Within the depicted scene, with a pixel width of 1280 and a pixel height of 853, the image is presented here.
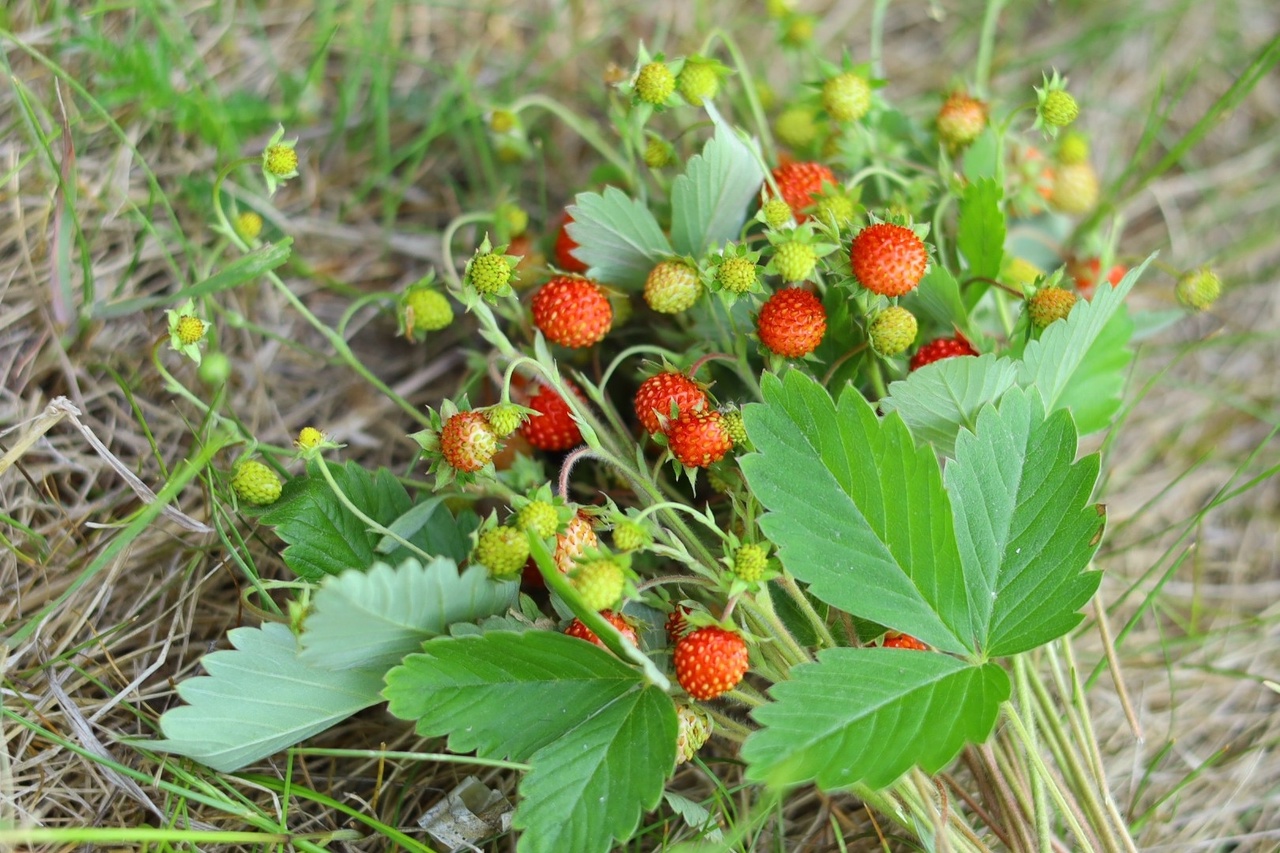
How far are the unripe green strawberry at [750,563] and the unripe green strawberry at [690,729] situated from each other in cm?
21

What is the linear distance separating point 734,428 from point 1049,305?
0.48 meters

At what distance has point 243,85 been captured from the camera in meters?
1.98

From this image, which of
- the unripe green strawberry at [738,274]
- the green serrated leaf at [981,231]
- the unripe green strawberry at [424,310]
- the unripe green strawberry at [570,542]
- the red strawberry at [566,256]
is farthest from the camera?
the red strawberry at [566,256]

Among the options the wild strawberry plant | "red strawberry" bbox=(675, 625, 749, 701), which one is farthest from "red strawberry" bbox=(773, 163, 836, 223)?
"red strawberry" bbox=(675, 625, 749, 701)

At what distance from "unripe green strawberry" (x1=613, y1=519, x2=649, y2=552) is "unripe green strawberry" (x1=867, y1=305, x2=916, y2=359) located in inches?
16.8

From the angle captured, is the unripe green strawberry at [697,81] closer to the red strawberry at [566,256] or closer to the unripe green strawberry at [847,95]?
the unripe green strawberry at [847,95]

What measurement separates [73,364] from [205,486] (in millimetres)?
378

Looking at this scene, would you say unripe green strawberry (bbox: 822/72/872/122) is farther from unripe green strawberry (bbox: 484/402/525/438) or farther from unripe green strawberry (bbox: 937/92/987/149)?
unripe green strawberry (bbox: 484/402/525/438)

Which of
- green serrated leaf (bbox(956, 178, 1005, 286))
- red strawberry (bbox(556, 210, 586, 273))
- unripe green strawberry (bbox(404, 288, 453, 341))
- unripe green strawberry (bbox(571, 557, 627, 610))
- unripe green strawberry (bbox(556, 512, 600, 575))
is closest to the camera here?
unripe green strawberry (bbox(571, 557, 627, 610))

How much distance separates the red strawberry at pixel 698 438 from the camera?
4.04 feet

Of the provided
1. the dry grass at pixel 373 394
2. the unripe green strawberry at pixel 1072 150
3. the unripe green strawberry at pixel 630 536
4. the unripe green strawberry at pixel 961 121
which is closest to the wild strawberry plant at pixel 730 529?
the unripe green strawberry at pixel 630 536

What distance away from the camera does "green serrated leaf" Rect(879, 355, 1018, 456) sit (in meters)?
1.26

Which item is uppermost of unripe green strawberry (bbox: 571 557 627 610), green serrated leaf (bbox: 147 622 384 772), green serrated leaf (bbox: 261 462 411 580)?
unripe green strawberry (bbox: 571 557 627 610)

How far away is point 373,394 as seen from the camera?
1842mm
